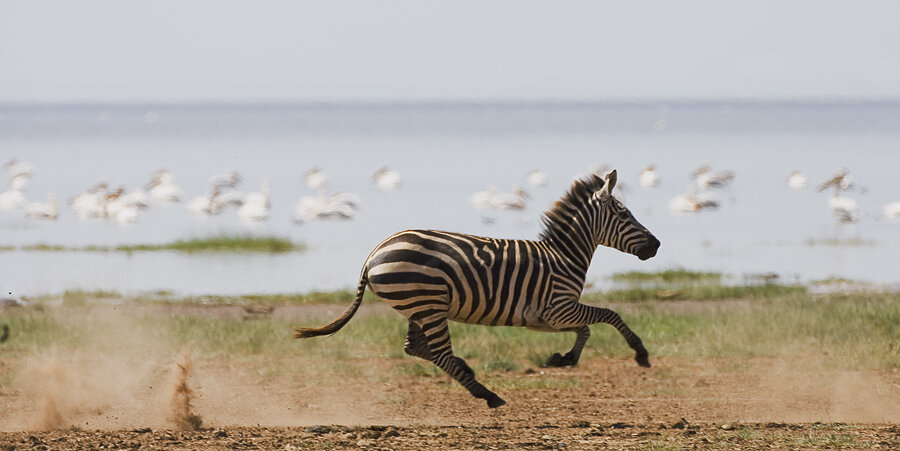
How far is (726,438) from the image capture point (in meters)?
8.81

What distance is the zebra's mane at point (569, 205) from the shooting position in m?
10.6

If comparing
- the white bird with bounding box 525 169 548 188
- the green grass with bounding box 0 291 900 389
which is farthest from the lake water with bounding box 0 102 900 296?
the green grass with bounding box 0 291 900 389

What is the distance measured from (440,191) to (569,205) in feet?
97.8

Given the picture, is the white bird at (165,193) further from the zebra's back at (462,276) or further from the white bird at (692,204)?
the zebra's back at (462,276)

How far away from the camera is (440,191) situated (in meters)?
40.4

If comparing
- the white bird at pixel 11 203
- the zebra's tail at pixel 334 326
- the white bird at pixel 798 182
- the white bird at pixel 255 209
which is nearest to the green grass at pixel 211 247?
the white bird at pixel 255 209

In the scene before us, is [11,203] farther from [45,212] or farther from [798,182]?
Answer: [798,182]

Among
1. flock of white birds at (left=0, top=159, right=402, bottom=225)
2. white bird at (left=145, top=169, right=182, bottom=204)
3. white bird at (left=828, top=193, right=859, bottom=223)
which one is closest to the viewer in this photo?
white bird at (left=828, top=193, right=859, bottom=223)

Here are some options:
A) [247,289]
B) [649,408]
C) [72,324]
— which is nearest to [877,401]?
[649,408]

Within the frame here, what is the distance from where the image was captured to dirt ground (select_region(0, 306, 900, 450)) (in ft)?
28.7

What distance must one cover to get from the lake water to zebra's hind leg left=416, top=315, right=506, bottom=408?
9.20 metres

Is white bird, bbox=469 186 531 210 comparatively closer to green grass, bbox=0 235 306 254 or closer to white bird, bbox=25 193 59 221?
green grass, bbox=0 235 306 254

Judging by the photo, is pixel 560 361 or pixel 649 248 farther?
pixel 649 248

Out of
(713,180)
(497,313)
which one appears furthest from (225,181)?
(497,313)
